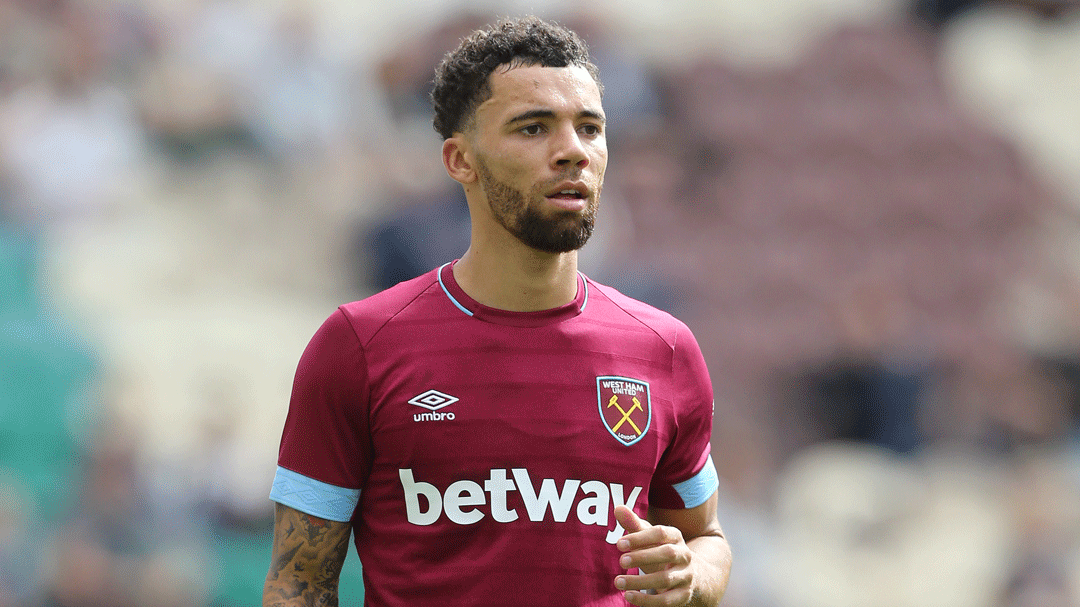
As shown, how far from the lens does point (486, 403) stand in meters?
2.76

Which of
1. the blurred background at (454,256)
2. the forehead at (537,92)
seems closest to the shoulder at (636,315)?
the forehead at (537,92)

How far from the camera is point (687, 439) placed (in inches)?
119

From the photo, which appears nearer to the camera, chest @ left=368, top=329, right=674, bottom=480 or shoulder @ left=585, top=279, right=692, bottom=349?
chest @ left=368, top=329, right=674, bottom=480

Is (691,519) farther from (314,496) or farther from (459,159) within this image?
(459,159)

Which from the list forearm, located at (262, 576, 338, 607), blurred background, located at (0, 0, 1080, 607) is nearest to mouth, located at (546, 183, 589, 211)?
forearm, located at (262, 576, 338, 607)

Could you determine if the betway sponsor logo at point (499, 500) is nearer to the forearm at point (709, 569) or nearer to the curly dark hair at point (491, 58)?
the forearm at point (709, 569)

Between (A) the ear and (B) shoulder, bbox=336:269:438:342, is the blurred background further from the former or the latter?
(A) the ear

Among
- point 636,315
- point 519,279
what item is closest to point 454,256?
point 636,315

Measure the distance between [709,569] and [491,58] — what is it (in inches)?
54.2

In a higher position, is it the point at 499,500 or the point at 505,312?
the point at 505,312

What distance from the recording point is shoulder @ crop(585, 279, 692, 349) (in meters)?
3.00

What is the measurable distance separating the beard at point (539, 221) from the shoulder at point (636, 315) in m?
0.22

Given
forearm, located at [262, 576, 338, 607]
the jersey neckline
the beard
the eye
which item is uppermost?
the eye

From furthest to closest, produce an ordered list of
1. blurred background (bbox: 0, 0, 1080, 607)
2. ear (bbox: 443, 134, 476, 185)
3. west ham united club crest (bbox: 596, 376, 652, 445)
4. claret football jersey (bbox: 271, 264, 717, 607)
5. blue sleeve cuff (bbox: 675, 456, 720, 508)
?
1. blurred background (bbox: 0, 0, 1080, 607)
2. blue sleeve cuff (bbox: 675, 456, 720, 508)
3. ear (bbox: 443, 134, 476, 185)
4. west ham united club crest (bbox: 596, 376, 652, 445)
5. claret football jersey (bbox: 271, 264, 717, 607)
